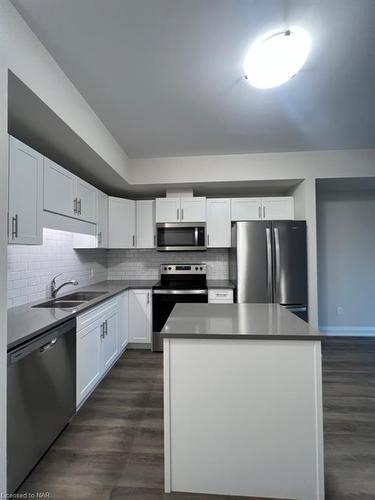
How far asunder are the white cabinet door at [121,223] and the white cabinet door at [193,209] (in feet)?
2.57

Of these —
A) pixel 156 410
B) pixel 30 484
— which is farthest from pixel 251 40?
pixel 30 484

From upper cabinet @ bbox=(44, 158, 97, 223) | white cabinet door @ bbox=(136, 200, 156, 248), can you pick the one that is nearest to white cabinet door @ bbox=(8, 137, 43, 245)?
upper cabinet @ bbox=(44, 158, 97, 223)

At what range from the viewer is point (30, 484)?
1446 mm

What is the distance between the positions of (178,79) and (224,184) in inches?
67.4

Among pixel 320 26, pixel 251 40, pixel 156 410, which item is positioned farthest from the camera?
pixel 156 410

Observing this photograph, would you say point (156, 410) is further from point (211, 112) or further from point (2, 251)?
point (211, 112)

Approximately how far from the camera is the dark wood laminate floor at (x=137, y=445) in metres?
1.42

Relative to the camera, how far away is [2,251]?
1284mm

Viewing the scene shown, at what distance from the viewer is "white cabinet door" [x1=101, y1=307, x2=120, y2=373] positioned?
8.54 feet

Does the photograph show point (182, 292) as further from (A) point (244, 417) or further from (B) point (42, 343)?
(A) point (244, 417)

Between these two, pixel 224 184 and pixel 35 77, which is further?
pixel 224 184

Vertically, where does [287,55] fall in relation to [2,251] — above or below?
above

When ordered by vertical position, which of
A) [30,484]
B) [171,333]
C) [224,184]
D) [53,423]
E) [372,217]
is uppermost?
[224,184]

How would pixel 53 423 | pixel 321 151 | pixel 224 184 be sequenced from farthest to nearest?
pixel 224 184 < pixel 321 151 < pixel 53 423
